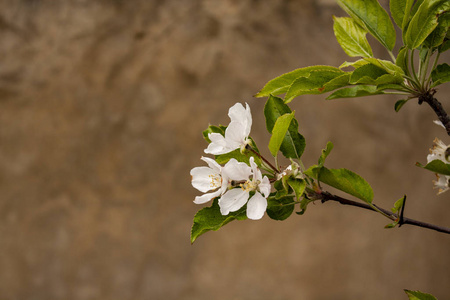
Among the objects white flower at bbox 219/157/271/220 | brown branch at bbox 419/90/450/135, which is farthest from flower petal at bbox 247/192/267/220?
Result: brown branch at bbox 419/90/450/135

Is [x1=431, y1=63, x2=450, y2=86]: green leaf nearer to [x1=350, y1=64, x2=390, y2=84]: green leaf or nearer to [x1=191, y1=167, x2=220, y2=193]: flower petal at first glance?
[x1=350, y1=64, x2=390, y2=84]: green leaf

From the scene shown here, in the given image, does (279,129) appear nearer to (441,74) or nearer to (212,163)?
(212,163)

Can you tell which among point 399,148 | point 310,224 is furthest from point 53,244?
point 399,148

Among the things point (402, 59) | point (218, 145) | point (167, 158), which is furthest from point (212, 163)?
point (167, 158)

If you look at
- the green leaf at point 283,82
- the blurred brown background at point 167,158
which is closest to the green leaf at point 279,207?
the green leaf at point 283,82

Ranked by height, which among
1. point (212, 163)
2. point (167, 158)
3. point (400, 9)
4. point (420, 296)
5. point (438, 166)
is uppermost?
point (167, 158)
